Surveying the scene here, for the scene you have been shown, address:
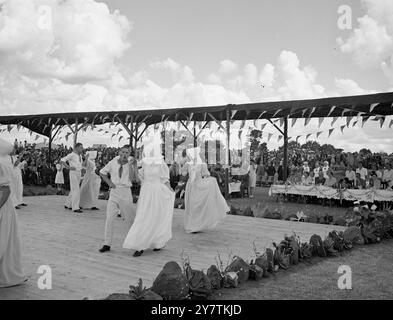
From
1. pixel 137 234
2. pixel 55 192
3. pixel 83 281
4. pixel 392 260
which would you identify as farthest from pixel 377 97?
pixel 55 192

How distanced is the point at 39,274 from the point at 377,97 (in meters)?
9.78

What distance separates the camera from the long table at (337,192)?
1270 cm

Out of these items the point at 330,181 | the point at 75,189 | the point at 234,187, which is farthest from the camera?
the point at 234,187

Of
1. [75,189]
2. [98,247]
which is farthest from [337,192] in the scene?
[98,247]

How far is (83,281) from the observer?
498cm

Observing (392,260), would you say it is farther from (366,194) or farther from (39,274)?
(366,194)

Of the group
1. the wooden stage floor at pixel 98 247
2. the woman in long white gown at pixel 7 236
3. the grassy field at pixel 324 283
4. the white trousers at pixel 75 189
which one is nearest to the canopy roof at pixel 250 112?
the wooden stage floor at pixel 98 247

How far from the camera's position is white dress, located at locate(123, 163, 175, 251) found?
6.53m

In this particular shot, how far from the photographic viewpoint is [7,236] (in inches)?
184

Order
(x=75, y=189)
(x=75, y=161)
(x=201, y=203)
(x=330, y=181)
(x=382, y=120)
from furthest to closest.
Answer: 1. (x=330, y=181)
2. (x=382, y=120)
3. (x=75, y=189)
4. (x=75, y=161)
5. (x=201, y=203)

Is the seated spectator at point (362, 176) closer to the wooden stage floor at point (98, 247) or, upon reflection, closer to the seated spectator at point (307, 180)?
the seated spectator at point (307, 180)

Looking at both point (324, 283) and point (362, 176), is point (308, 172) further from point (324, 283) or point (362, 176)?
point (324, 283)

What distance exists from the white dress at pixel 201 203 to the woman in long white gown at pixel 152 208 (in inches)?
73.6

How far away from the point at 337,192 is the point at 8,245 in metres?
11.3
